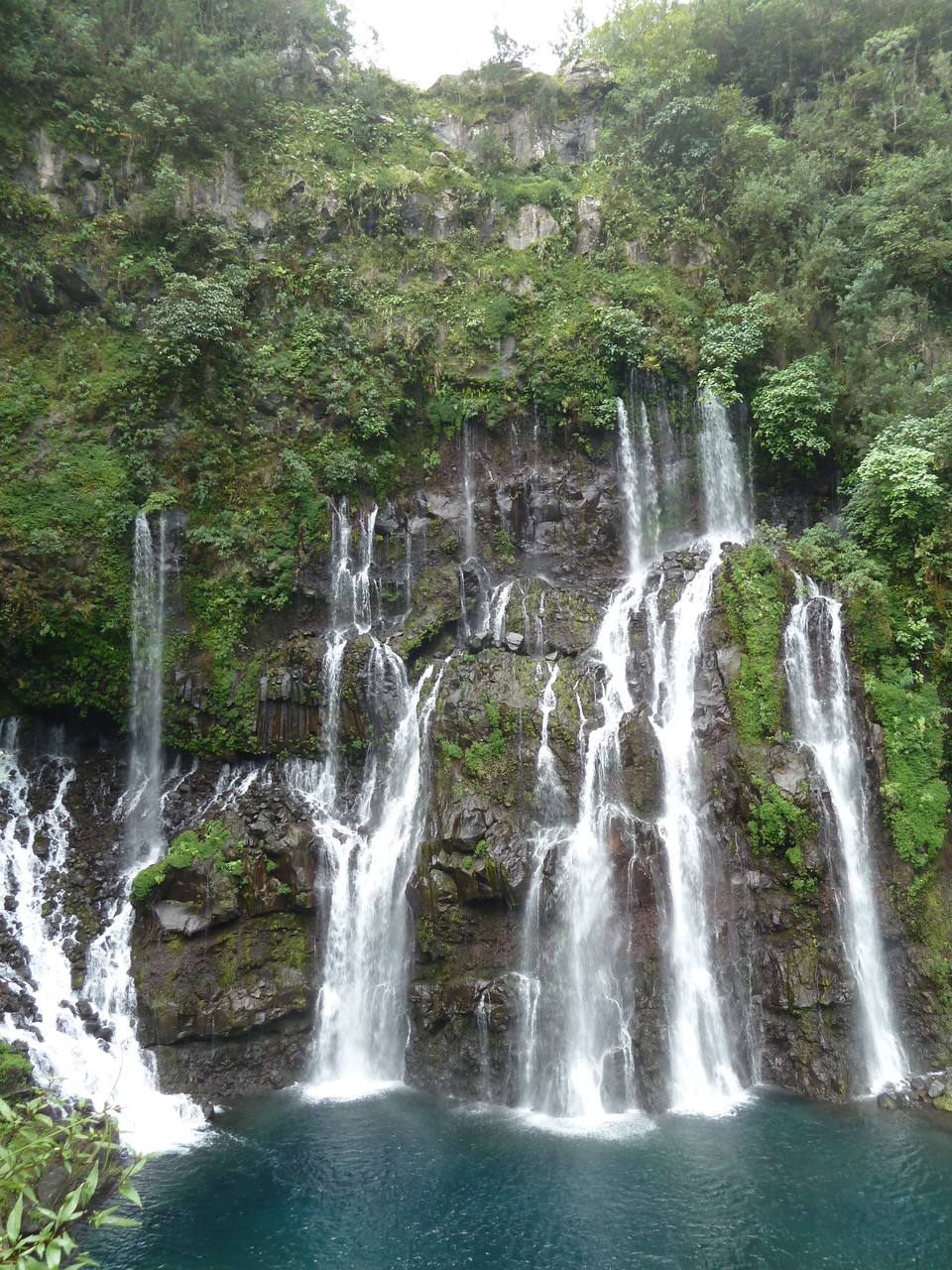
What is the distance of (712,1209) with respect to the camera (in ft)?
32.2

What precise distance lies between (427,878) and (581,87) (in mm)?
29085

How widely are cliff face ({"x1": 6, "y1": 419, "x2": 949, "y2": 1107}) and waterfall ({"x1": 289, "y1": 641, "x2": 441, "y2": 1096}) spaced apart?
11.9 inches

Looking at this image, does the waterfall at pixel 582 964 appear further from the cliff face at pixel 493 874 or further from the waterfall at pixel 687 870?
the waterfall at pixel 687 870

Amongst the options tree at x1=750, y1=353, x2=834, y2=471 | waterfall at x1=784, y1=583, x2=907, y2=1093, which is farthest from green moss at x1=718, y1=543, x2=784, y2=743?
tree at x1=750, y1=353, x2=834, y2=471

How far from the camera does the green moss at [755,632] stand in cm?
1426

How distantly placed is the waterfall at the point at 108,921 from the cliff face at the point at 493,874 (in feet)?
1.18

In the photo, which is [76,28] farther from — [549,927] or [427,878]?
[549,927]

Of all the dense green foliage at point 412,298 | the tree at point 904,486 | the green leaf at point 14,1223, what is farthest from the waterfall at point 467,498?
the green leaf at point 14,1223

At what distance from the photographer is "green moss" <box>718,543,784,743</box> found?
14.3 metres

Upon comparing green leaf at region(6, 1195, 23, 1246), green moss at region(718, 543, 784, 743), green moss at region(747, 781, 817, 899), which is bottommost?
green leaf at region(6, 1195, 23, 1246)

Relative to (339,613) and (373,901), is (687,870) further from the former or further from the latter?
(339,613)

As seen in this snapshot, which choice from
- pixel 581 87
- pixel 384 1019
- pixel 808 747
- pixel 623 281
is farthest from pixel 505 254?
pixel 384 1019

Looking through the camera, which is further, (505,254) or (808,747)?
(505,254)

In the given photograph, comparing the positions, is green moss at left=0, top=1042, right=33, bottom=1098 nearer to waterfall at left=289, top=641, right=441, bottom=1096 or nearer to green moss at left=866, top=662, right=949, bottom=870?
waterfall at left=289, top=641, right=441, bottom=1096
